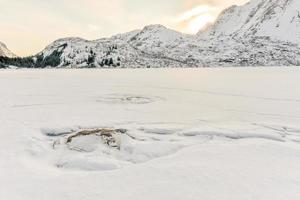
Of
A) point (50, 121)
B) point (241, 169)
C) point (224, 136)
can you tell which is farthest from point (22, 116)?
point (241, 169)

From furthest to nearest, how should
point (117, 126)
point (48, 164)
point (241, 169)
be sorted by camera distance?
point (117, 126) < point (48, 164) < point (241, 169)

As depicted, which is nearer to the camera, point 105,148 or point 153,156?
point 153,156

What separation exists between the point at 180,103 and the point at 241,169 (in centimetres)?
791

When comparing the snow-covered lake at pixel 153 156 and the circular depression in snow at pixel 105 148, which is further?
the circular depression in snow at pixel 105 148

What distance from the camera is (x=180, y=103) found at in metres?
13.2

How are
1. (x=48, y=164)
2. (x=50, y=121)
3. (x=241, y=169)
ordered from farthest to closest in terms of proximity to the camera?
(x=50, y=121), (x=48, y=164), (x=241, y=169)

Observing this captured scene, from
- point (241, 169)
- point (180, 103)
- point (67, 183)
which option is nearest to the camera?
point (67, 183)

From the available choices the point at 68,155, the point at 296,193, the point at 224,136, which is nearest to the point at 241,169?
the point at 296,193

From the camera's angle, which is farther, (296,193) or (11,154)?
(11,154)

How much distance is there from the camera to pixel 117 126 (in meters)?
8.45

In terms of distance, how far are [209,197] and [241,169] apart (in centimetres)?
121

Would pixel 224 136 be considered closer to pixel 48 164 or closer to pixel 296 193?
pixel 296 193

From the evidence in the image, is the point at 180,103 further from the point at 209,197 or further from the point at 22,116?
the point at 209,197

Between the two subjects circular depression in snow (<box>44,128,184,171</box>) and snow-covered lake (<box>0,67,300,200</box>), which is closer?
snow-covered lake (<box>0,67,300,200</box>)
